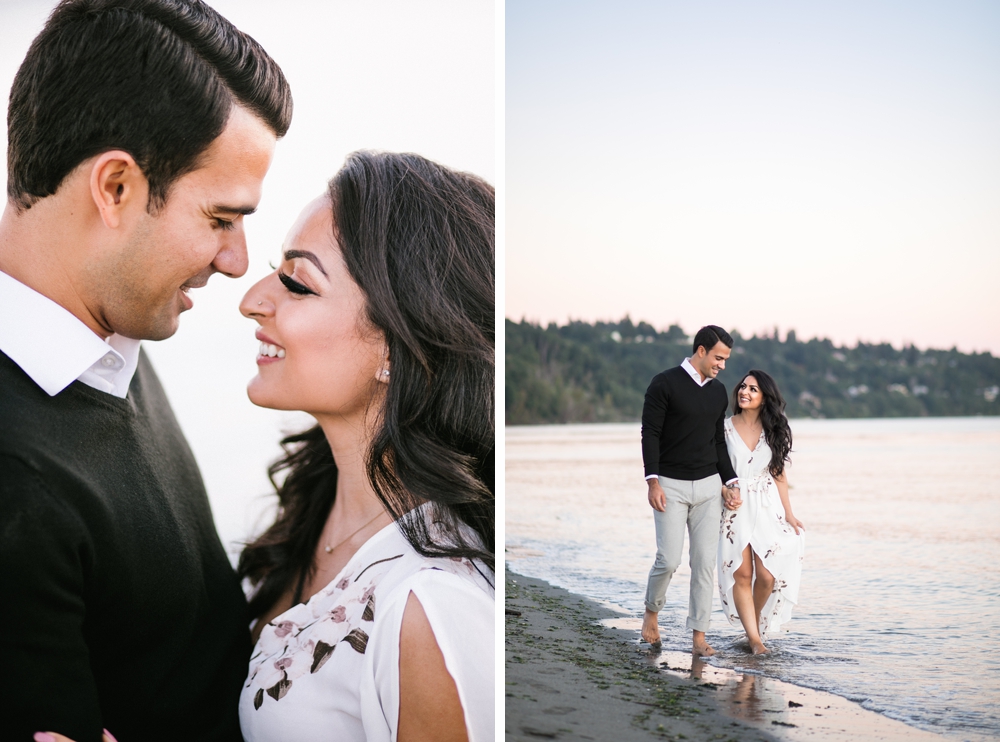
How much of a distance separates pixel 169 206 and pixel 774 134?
235 centimetres

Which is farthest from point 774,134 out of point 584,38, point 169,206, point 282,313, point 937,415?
point 169,206

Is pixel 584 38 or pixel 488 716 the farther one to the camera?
pixel 584 38

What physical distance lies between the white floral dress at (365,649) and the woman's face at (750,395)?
128 centimetres

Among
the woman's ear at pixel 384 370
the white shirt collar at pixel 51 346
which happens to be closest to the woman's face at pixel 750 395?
the woman's ear at pixel 384 370

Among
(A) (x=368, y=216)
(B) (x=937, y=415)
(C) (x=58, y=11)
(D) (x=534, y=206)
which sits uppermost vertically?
(C) (x=58, y=11)

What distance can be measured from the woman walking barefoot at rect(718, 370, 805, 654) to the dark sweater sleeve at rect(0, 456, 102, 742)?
2.15 metres

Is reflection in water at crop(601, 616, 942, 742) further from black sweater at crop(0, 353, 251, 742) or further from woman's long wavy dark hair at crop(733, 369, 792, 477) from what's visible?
black sweater at crop(0, 353, 251, 742)

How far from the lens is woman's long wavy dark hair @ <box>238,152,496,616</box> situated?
2381 mm

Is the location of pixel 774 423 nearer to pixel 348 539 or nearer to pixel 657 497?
pixel 657 497

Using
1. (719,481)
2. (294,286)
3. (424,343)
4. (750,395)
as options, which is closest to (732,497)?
(719,481)

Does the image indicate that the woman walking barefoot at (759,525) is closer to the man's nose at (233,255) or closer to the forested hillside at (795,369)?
the forested hillside at (795,369)

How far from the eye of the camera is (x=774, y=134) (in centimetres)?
340

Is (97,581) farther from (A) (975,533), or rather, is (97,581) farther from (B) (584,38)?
(A) (975,533)

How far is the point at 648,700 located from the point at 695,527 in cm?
65
